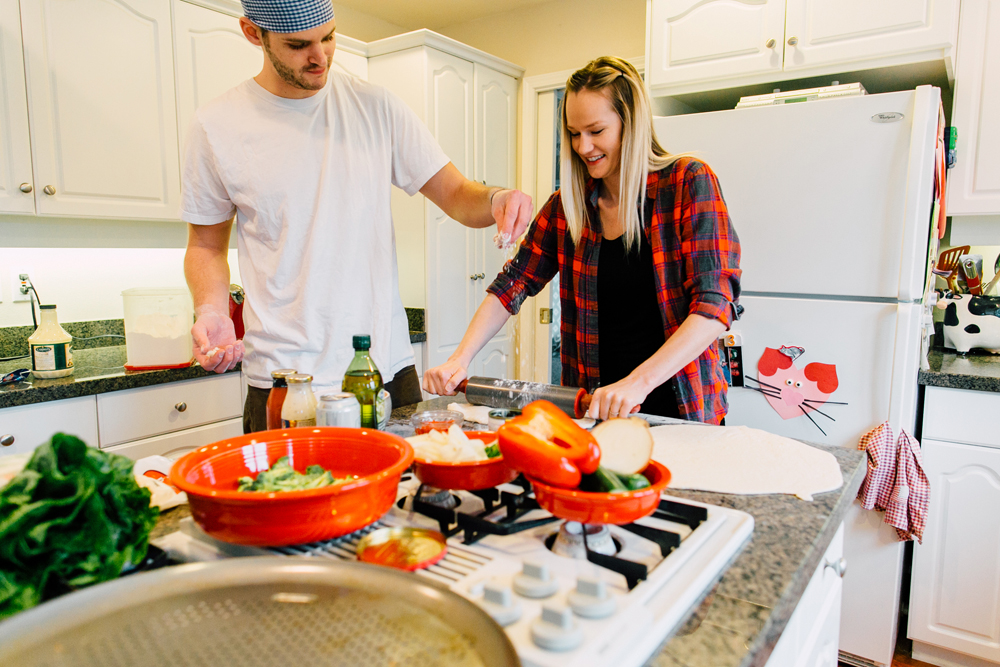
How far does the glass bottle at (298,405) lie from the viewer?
35.3 inches

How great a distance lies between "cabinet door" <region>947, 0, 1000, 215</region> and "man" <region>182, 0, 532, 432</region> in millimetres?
1581

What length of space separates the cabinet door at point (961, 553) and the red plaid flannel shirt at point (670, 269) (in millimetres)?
852

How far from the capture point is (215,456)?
0.72 meters

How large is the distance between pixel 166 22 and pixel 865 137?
2.22m

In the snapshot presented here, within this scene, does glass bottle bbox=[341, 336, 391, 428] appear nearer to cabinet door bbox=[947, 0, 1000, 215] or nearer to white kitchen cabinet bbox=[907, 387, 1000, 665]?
white kitchen cabinet bbox=[907, 387, 1000, 665]

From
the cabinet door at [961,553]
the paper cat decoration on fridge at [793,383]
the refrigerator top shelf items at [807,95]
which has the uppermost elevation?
the refrigerator top shelf items at [807,95]

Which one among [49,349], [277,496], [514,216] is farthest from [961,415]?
[49,349]

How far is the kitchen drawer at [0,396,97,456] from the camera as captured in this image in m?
1.68

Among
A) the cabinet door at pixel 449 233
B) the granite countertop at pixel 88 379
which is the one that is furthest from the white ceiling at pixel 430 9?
the granite countertop at pixel 88 379

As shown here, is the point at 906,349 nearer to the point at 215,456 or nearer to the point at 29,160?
the point at 215,456

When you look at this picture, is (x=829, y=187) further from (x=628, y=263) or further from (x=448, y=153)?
(x=448, y=153)

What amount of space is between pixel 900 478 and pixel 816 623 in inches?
45.2

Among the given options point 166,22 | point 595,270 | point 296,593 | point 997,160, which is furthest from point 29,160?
point 997,160

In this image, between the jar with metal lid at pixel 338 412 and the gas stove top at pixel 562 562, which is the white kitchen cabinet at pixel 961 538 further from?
the jar with metal lid at pixel 338 412
